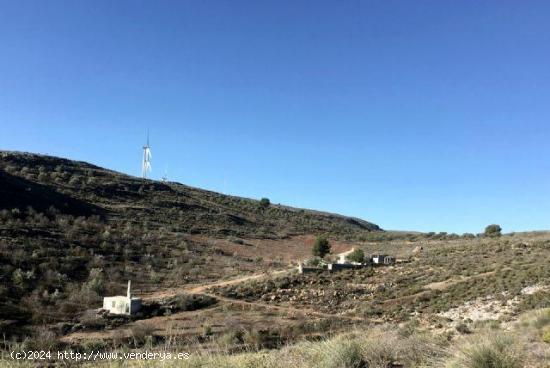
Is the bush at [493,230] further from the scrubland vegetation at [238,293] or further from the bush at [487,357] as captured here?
the bush at [487,357]

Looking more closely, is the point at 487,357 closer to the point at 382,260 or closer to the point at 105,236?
the point at 382,260

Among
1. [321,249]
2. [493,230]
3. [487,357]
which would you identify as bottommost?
[487,357]

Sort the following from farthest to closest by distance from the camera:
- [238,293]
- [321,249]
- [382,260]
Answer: [321,249]
[382,260]
[238,293]

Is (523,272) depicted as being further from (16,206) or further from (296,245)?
(16,206)

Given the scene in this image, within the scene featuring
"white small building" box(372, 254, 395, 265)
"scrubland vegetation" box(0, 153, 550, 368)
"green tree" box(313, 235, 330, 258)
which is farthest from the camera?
"green tree" box(313, 235, 330, 258)

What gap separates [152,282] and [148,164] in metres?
61.3

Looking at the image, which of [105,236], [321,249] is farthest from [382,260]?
[105,236]

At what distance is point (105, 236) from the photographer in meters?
46.0

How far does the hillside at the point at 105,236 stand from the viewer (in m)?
30.4

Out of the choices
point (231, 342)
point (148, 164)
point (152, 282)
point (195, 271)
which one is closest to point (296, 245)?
point (195, 271)

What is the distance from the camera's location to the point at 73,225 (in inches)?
1879

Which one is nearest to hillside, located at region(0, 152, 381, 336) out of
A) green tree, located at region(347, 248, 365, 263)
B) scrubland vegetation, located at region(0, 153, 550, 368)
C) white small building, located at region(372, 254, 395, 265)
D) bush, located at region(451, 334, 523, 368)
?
scrubland vegetation, located at region(0, 153, 550, 368)

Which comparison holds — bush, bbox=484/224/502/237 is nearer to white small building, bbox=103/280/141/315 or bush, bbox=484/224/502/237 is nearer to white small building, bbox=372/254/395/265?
white small building, bbox=372/254/395/265

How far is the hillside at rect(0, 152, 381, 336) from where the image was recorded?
1195 inches
